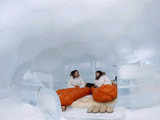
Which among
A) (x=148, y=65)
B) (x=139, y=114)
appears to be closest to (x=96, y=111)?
(x=139, y=114)

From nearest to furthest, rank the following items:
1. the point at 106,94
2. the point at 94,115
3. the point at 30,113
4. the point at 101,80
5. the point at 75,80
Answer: the point at 30,113 → the point at 94,115 → the point at 106,94 → the point at 101,80 → the point at 75,80

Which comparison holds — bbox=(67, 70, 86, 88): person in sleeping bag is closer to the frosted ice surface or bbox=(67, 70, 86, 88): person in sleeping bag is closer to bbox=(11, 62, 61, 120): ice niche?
bbox=(11, 62, 61, 120): ice niche

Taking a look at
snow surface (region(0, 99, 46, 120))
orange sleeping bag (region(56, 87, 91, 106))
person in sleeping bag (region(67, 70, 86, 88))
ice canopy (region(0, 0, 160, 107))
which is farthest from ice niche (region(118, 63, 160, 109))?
person in sleeping bag (region(67, 70, 86, 88))

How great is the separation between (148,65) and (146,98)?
1.31ft

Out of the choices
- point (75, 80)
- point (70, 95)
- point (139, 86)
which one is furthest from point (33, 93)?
point (75, 80)

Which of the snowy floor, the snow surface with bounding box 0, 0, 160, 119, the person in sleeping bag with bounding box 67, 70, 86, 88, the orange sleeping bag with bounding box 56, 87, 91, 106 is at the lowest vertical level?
the snowy floor

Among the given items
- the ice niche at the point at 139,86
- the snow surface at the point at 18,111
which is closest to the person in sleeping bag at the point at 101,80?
the ice niche at the point at 139,86

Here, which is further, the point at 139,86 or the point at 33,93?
the point at 139,86

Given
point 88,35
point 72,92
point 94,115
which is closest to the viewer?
point 94,115

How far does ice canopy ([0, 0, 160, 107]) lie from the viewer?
6.80 feet

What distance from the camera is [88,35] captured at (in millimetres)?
2820

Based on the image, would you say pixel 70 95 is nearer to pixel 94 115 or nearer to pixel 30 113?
pixel 94 115

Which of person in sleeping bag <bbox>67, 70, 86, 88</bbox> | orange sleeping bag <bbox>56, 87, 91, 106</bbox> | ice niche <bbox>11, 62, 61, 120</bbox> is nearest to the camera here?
ice niche <bbox>11, 62, 61, 120</bbox>

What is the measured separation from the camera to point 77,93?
8.64ft
